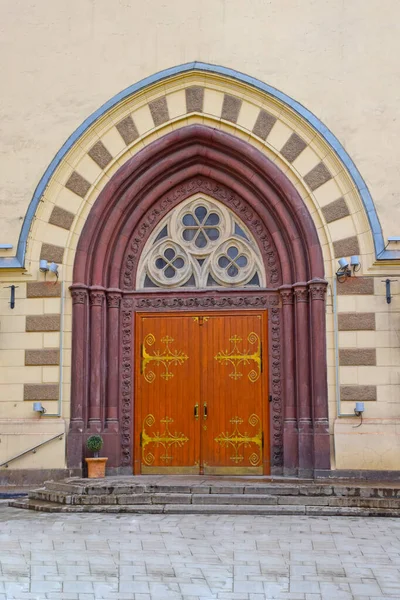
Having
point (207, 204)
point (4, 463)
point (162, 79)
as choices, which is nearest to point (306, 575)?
point (4, 463)

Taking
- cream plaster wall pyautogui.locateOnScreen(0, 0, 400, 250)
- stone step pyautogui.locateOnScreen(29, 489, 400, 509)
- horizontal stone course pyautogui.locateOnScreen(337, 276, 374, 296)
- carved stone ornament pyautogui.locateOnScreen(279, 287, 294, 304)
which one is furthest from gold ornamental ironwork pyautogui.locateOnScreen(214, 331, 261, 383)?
cream plaster wall pyautogui.locateOnScreen(0, 0, 400, 250)

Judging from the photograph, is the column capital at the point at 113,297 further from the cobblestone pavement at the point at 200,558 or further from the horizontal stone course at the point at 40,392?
the cobblestone pavement at the point at 200,558

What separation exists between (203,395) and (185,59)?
5.81m

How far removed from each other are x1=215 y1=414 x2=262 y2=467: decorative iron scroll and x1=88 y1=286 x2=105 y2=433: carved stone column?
2102 mm

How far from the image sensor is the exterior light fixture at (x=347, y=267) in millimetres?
12750

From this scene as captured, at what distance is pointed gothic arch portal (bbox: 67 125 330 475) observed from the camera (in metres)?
12.9

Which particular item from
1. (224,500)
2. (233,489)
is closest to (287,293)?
(233,489)

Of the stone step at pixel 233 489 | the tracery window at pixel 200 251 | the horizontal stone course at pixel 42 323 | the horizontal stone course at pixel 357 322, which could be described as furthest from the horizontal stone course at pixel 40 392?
the horizontal stone course at pixel 357 322

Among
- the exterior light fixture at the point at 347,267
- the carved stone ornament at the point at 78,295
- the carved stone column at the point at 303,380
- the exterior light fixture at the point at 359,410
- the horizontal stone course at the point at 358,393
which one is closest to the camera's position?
the exterior light fixture at the point at 359,410

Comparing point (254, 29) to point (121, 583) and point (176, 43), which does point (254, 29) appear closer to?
point (176, 43)

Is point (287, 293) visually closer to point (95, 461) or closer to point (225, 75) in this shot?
point (225, 75)

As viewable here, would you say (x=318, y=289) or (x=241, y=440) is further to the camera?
(x=241, y=440)

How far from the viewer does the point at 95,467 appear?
41.4ft

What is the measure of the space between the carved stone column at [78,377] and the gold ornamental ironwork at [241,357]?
2.30m
